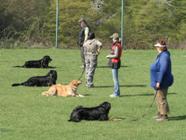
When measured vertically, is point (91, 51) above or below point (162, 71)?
above

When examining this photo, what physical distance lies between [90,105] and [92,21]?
78.8 ft

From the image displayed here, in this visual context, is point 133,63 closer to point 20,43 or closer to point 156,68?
point 20,43

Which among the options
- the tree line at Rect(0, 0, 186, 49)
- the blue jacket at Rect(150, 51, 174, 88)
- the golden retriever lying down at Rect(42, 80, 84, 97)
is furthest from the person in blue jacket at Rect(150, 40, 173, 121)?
the tree line at Rect(0, 0, 186, 49)

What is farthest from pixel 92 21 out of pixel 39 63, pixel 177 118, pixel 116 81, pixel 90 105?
pixel 177 118

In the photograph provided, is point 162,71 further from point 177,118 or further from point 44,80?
point 44,80

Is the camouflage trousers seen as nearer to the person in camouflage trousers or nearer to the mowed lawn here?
the person in camouflage trousers

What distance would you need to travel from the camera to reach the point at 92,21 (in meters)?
41.6

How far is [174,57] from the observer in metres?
34.7

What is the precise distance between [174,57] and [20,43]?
35.1ft

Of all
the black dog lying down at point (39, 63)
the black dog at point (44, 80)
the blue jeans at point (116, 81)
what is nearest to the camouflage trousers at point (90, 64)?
the black dog at point (44, 80)

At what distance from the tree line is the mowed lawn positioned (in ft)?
33.7

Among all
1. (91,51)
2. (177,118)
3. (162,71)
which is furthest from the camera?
(91,51)

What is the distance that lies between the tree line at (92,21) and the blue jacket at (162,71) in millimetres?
24909

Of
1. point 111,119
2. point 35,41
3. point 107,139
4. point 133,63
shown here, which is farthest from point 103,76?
point 35,41
